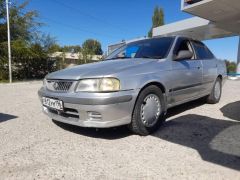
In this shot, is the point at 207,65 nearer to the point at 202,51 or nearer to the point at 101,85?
the point at 202,51

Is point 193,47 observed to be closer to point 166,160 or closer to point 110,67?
point 110,67

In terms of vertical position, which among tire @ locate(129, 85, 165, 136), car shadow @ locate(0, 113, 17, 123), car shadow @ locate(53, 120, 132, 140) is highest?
tire @ locate(129, 85, 165, 136)

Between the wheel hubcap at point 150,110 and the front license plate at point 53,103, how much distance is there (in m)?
1.11

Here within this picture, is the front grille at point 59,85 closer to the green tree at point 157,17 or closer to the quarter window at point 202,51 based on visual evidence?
the quarter window at point 202,51

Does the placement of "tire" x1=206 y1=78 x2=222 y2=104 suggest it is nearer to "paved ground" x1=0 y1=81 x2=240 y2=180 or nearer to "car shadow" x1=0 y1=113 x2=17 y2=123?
"paved ground" x1=0 y1=81 x2=240 y2=180

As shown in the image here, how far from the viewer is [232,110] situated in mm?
4871

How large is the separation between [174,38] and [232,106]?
2.35 m

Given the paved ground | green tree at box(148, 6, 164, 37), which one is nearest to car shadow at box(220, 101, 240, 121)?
the paved ground

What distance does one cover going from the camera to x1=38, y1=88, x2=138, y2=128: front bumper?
110 inches

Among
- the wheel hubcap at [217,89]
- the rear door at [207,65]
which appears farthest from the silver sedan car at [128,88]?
the wheel hubcap at [217,89]

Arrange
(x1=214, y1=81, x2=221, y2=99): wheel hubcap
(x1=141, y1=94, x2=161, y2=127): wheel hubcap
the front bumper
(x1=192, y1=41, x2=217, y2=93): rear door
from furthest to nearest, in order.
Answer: (x1=214, y1=81, x2=221, y2=99): wheel hubcap → (x1=192, y1=41, x2=217, y2=93): rear door → (x1=141, y1=94, x2=161, y2=127): wheel hubcap → the front bumper

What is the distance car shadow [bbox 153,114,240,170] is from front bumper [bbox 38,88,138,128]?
27.6 inches

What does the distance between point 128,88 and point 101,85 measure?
0.35 m

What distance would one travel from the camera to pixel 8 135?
3359 millimetres
